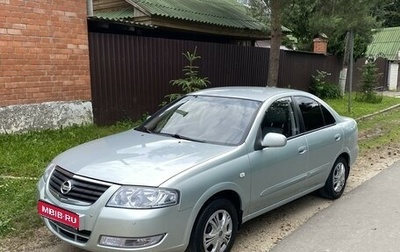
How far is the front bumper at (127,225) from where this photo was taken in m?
3.17

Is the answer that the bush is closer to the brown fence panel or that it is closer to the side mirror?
the brown fence panel

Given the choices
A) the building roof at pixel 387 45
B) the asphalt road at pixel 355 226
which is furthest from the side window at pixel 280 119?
the building roof at pixel 387 45

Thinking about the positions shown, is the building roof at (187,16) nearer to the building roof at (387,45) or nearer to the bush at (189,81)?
the bush at (189,81)

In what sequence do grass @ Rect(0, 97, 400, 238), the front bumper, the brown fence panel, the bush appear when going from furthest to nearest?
1. the bush
2. the brown fence panel
3. grass @ Rect(0, 97, 400, 238)
4. the front bumper

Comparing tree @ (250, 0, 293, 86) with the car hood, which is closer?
the car hood

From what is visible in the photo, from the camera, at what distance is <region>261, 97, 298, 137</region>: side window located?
4.48 meters

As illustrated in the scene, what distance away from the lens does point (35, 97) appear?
7.86m

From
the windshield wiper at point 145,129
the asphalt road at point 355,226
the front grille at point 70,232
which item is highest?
the windshield wiper at point 145,129

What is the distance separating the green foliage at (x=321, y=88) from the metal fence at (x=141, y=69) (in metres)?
5.15

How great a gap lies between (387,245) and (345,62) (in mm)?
15975

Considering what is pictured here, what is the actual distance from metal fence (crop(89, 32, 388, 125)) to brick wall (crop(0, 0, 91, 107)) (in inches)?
16.1

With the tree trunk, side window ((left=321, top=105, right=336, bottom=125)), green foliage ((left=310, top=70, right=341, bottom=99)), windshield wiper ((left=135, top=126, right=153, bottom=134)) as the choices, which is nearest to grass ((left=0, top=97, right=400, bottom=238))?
windshield wiper ((left=135, top=126, right=153, bottom=134))

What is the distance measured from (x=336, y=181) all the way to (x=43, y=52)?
555 cm

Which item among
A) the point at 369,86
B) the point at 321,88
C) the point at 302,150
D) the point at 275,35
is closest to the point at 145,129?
the point at 302,150
